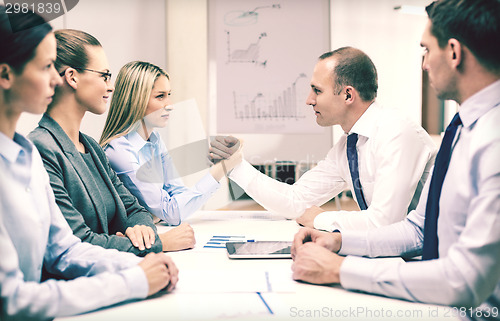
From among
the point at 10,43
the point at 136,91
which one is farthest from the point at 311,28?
the point at 10,43

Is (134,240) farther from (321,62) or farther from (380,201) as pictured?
(321,62)

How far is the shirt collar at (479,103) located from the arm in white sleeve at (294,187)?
1.13m

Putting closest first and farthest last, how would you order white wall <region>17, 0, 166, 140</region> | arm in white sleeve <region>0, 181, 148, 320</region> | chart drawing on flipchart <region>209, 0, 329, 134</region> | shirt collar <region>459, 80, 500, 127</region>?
arm in white sleeve <region>0, 181, 148, 320</region>
shirt collar <region>459, 80, 500, 127</region>
white wall <region>17, 0, 166, 140</region>
chart drawing on flipchart <region>209, 0, 329, 134</region>

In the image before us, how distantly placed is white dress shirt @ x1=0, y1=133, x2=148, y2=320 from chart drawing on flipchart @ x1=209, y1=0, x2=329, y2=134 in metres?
2.71

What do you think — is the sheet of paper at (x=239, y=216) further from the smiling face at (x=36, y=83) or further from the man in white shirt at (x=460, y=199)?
the smiling face at (x=36, y=83)

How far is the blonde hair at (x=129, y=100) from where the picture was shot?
1.77 meters

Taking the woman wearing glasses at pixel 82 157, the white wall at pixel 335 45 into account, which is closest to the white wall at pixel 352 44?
the white wall at pixel 335 45

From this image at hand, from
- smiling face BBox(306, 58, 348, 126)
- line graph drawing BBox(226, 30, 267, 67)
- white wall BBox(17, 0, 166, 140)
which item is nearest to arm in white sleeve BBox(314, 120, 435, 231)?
smiling face BBox(306, 58, 348, 126)

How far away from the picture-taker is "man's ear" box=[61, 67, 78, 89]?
1.17 meters

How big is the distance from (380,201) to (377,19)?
2.54 metres

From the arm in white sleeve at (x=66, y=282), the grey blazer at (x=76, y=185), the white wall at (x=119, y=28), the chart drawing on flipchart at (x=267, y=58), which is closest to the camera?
the arm in white sleeve at (x=66, y=282)

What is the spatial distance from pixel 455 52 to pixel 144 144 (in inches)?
51.2

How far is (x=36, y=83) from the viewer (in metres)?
0.76

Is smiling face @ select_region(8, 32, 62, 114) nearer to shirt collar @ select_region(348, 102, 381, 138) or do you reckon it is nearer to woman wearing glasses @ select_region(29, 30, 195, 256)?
woman wearing glasses @ select_region(29, 30, 195, 256)
